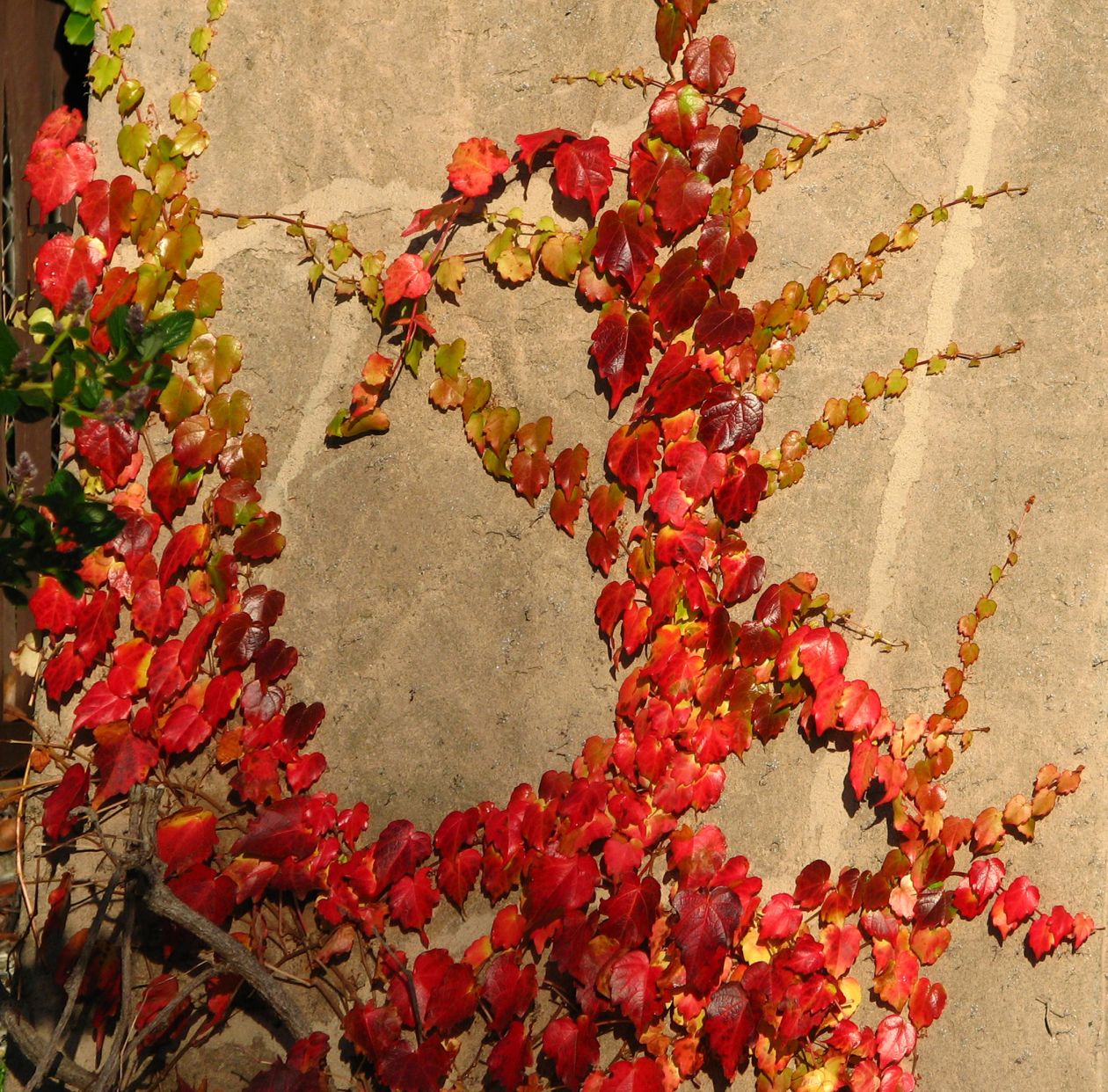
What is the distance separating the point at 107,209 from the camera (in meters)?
2.35

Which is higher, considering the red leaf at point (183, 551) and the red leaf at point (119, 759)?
the red leaf at point (183, 551)

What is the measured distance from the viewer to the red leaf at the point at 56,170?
2348 mm

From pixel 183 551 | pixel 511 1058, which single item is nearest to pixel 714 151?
pixel 183 551

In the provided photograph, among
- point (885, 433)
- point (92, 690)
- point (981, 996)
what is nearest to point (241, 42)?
point (92, 690)

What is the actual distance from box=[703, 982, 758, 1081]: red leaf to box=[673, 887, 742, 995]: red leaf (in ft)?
0.15

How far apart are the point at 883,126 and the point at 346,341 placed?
45.8 inches

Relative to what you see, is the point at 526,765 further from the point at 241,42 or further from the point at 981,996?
the point at 241,42

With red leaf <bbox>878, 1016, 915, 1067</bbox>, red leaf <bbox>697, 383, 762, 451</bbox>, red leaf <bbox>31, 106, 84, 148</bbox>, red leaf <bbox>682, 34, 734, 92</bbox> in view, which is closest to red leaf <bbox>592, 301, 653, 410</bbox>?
red leaf <bbox>697, 383, 762, 451</bbox>

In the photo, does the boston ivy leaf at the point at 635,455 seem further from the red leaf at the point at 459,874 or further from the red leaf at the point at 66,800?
the red leaf at the point at 66,800

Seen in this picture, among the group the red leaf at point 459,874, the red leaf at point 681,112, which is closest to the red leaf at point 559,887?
the red leaf at point 459,874

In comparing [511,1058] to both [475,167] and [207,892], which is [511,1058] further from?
[475,167]

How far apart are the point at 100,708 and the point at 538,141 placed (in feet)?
4.80

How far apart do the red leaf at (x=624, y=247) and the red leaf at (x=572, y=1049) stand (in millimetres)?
1436

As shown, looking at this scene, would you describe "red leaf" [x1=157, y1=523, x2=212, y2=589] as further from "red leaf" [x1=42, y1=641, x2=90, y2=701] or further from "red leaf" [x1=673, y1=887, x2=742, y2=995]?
"red leaf" [x1=673, y1=887, x2=742, y2=995]
